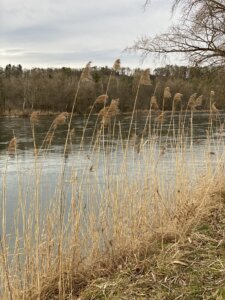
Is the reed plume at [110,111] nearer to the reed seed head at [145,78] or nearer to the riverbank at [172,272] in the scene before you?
the reed seed head at [145,78]

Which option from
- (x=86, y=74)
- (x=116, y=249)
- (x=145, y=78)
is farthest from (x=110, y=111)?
(x=116, y=249)

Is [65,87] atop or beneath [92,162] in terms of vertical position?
atop

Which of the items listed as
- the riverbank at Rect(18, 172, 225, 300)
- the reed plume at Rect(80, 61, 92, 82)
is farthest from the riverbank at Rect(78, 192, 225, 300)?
the reed plume at Rect(80, 61, 92, 82)

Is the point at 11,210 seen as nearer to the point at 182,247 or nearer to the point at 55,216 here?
the point at 55,216

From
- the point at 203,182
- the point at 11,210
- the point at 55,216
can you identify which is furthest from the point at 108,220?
the point at 11,210

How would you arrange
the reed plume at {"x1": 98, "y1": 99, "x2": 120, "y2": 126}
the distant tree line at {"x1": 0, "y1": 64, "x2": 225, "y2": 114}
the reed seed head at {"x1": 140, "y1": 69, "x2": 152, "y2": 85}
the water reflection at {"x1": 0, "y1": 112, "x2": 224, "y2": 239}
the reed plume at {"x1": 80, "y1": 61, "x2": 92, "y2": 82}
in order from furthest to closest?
1. the distant tree line at {"x1": 0, "y1": 64, "x2": 225, "y2": 114}
2. the reed seed head at {"x1": 140, "y1": 69, "x2": 152, "y2": 85}
3. the water reflection at {"x1": 0, "y1": 112, "x2": 224, "y2": 239}
4. the reed plume at {"x1": 98, "y1": 99, "x2": 120, "y2": 126}
5. the reed plume at {"x1": 80, "y1": 61, "x2": 92, "y2": 82}

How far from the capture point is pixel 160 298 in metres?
2.39

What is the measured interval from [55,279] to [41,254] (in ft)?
0.83

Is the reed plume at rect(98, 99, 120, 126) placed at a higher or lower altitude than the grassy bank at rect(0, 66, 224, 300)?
higher

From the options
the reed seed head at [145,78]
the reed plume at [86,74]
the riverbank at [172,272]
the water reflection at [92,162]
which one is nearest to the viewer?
the riverbank at [172,272]

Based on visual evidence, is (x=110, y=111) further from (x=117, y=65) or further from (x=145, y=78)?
(x=145, y=78)

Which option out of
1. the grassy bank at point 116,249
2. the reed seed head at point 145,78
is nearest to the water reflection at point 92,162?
the grassy bank at point 116,249

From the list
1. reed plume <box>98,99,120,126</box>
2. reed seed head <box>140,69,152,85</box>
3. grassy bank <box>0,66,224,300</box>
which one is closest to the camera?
grassy bank <box>0,66,224,300</box>

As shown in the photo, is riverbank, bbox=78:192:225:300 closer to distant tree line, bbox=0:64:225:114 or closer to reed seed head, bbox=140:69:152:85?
reed seed head, bbox=140:69:152:85
